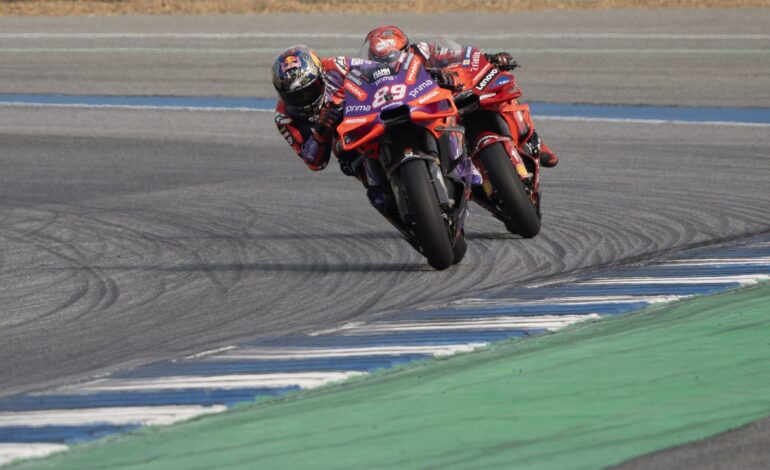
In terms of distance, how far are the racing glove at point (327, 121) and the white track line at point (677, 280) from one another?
1620 mm

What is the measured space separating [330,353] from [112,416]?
51.5 inches

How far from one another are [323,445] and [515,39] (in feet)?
72.9

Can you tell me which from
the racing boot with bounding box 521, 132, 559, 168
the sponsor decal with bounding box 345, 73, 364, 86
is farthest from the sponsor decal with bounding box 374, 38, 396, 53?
the racing boot with bounding box 521, 132, 559, 168

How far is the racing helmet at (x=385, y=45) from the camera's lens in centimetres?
898

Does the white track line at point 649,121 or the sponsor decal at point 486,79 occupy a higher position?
the sponsor decal at point 486,79


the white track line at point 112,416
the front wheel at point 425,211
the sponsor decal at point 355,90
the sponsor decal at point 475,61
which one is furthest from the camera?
the sponsor decal at point 475,61

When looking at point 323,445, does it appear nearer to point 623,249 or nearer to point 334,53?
point 623,249

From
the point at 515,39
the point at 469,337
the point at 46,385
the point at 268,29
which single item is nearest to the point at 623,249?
the point at 469,337

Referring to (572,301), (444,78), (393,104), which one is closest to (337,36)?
(444,78)

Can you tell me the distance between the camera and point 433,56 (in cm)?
969

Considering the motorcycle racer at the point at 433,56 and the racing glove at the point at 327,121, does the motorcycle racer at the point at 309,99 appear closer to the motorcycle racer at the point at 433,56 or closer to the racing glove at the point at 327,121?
the racing glove at the point at 327,121

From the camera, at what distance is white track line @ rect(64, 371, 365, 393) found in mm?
6121

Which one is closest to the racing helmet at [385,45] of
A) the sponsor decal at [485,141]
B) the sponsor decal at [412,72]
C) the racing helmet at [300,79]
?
the sponsor decal at [412,72]

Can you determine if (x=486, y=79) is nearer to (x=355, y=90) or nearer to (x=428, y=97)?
(x=428, y=97)
